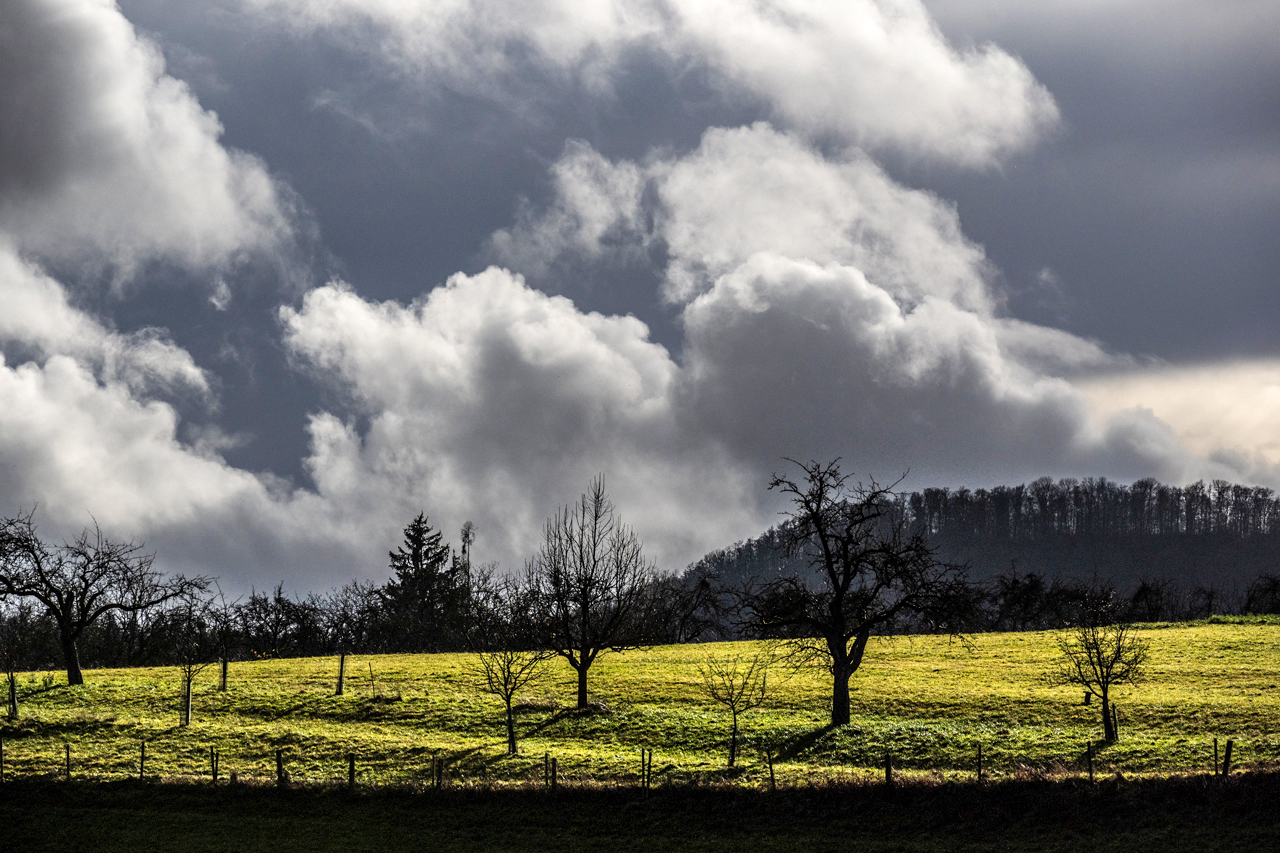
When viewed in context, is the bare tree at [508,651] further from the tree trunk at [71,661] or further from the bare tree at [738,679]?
the tree trunk at [71,661]

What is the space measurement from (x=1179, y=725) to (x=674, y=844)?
24.1m

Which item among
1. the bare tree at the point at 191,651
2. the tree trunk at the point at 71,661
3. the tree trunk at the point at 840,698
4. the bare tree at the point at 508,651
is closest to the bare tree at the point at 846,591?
the tree trunk at the point at 840,698

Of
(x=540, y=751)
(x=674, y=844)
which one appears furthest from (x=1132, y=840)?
(x=540, y=751)

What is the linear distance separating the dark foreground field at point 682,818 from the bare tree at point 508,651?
7.19m

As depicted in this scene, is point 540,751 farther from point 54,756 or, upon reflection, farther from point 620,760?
point 54,756

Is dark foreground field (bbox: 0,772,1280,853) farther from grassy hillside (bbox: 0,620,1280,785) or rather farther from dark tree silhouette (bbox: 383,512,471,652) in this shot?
dark tree silhouette (bbox: 383,512,471,652)

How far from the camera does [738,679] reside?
5488cm

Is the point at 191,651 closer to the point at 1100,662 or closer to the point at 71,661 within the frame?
the point at 71,661

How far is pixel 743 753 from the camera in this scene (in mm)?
39188

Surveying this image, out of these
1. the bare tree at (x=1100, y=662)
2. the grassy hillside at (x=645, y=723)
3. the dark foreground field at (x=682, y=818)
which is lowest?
the dark foreground field at (x=682, y=818)

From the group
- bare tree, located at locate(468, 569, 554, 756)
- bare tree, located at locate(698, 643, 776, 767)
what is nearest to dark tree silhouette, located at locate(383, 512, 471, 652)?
bare tree, located at locate(468, 569, 554, 756)

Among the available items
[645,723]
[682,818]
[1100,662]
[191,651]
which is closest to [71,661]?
[191,651]

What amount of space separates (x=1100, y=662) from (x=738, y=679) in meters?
20.5

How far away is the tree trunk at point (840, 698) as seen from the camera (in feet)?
141
